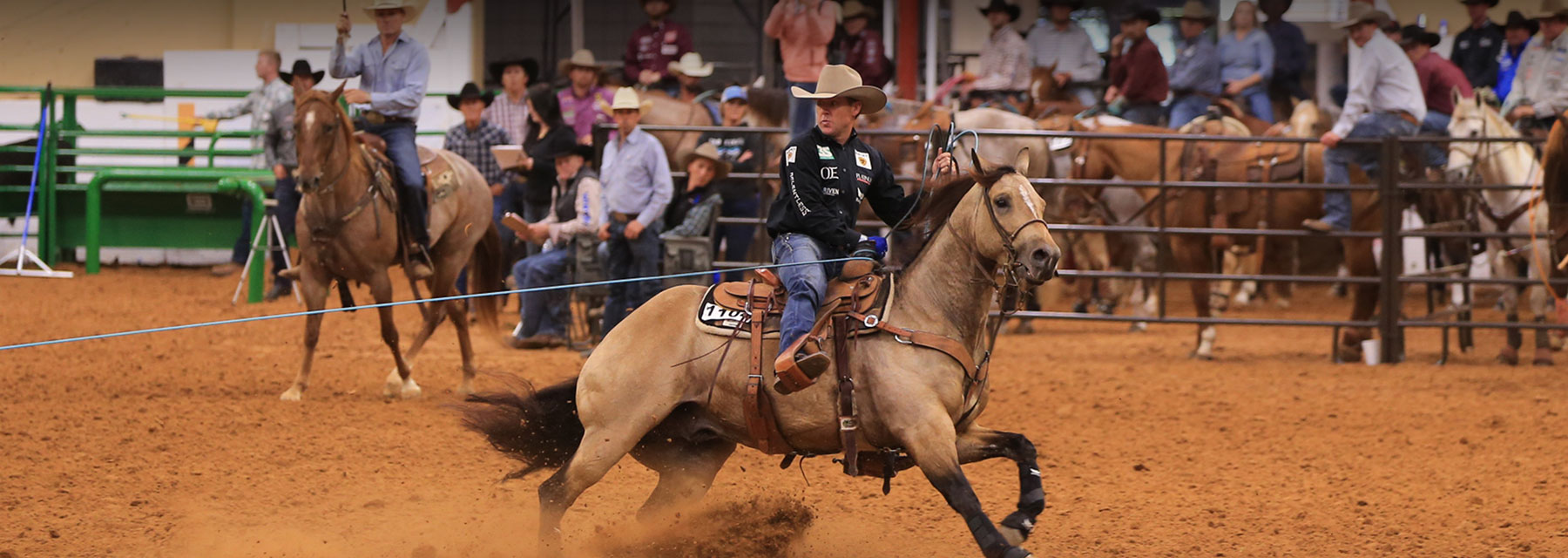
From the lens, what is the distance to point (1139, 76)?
42.4ft

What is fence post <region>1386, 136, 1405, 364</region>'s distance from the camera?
10.1m

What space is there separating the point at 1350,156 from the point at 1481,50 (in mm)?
3387

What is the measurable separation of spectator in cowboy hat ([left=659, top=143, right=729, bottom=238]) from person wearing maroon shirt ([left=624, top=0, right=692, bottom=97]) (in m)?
3.45

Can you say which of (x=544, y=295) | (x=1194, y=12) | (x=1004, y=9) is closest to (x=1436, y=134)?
(x=1194, y=12)

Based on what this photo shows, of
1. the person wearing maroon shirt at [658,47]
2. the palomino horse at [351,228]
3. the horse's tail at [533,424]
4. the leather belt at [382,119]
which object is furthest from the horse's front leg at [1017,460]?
the person wearing maroon shirt at [658,47]

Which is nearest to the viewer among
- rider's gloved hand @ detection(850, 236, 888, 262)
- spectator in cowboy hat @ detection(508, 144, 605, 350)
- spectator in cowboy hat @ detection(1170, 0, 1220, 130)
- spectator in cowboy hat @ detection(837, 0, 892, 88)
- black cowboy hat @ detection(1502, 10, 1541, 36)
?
rider's gloved hand @ detection(850, 236, 888, 262)

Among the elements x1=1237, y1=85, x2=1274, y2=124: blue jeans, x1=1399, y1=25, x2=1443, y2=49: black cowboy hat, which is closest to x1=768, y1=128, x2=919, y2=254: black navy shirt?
x1=1399, y1=25, x2=1443, y2=49: black cowboy hat

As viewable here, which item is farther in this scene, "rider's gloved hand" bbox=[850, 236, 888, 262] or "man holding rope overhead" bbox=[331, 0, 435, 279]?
"man holding rope overhead" bbox=[331, 0, 435, 279]

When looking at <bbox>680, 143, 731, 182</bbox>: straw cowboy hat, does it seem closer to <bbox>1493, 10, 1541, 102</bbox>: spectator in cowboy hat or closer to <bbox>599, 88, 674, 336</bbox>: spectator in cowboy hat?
<bbox>599, 88, 674, 336</bbox>: spectator in cowboy hat

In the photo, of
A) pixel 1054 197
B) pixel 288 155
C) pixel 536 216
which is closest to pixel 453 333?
pixel 536 216

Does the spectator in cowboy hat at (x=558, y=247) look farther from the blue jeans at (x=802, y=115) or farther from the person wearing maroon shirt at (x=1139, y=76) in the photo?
the person wearing maroon shirt at (x=1139, y=76)

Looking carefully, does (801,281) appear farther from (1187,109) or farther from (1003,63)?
(1003,63)

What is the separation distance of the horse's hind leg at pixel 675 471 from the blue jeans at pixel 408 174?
13.3 feet

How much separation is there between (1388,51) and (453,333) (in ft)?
25.5
